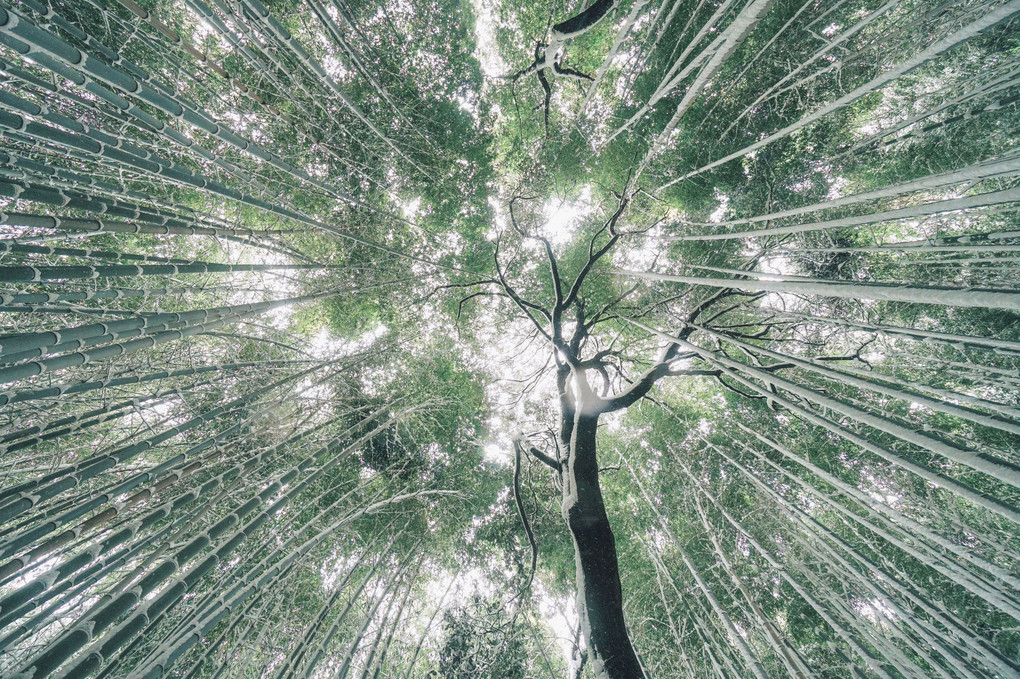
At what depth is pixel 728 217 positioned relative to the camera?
12.6 ft

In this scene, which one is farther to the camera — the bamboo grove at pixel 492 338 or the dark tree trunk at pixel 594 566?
the bamboo grove at pixel 492 338

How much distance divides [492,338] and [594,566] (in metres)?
2.95

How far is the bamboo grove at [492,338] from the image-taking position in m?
1.92

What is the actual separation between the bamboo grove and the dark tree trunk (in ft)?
0.06

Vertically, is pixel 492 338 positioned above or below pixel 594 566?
above

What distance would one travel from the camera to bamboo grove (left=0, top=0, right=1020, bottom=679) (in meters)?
1.92

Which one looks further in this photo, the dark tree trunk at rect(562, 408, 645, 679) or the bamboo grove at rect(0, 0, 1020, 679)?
the bamboo grove at rect(0, 0, 1020, 679)

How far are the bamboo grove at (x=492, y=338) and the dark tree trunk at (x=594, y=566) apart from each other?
0.06 feet

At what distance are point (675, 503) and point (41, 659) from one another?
180 inches

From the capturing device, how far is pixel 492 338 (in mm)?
4605

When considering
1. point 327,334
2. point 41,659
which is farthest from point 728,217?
point 41,659

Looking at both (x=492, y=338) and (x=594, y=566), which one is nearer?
(x=594, y=566)

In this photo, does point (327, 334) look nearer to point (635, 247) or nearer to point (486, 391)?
point (486, 391)

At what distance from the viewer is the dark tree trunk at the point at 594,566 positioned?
1711mm
